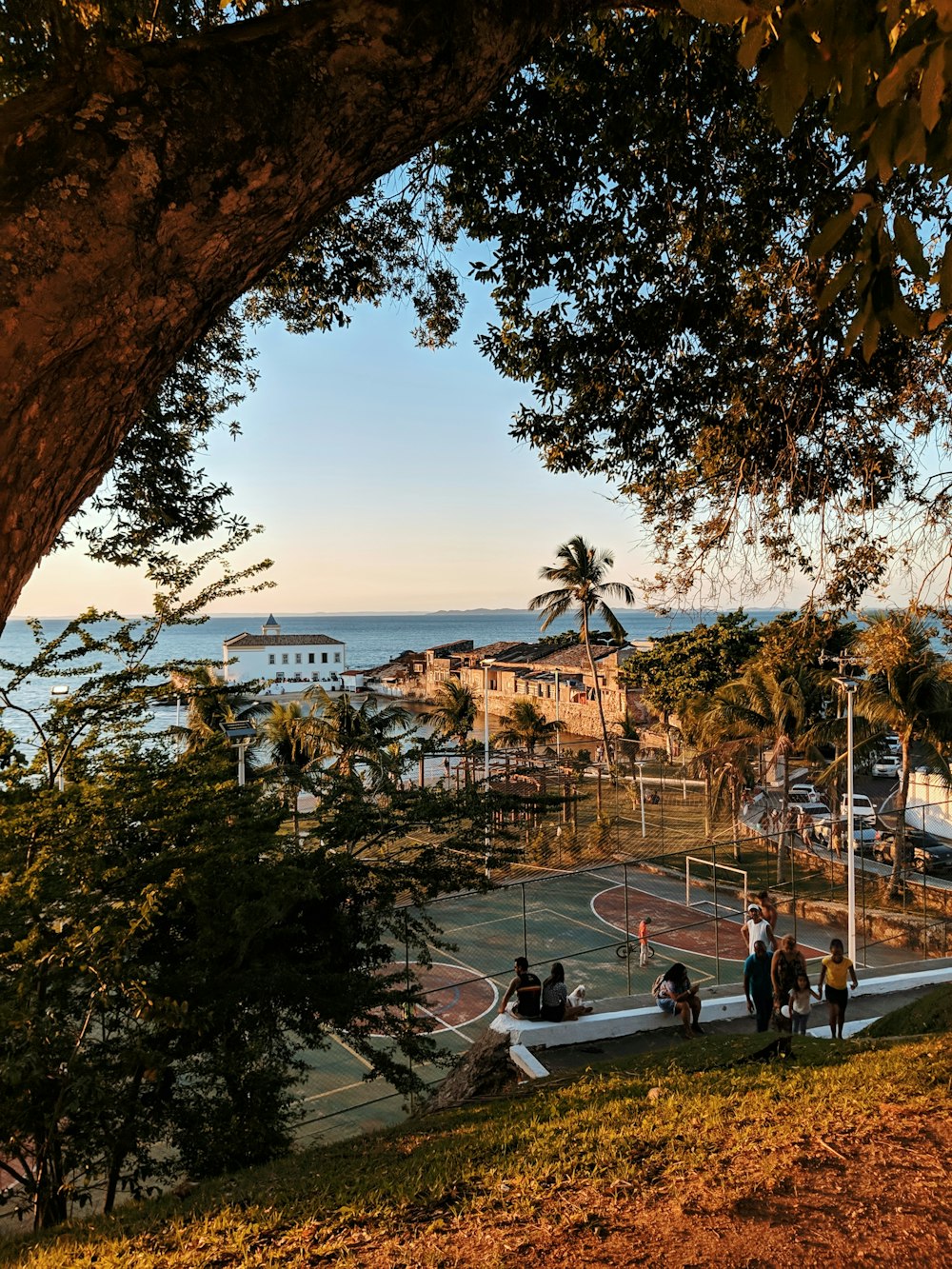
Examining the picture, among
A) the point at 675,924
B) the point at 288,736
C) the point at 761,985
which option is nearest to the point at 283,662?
the point at 288,736

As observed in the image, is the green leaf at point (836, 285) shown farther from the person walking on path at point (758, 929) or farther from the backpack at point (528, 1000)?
the person walking on path at point (758, 929)

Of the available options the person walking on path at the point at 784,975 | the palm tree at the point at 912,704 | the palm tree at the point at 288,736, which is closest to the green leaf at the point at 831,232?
the person walking on path at the point at 784,975

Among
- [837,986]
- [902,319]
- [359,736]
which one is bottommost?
[837,986]

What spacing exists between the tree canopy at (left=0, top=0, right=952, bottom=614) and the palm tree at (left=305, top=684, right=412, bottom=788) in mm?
5368

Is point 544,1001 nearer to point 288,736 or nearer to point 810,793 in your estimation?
point 288,736

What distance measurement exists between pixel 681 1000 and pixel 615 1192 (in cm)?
702

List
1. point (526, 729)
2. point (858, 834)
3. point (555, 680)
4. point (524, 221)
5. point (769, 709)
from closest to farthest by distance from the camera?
1. point (524, 221)
2. point (769, 709)
3. point (858, 834)
4. point (526, 729)
5. point (555, 680)

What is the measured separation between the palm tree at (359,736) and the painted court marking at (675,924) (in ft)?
28.6

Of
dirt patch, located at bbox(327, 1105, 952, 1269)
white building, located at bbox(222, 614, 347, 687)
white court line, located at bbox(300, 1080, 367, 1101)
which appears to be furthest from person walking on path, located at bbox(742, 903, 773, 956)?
white building, located at bbox(222, 614, 347, 687)

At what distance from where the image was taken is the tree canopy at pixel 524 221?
5.99ft

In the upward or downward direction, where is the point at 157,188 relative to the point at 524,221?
downward

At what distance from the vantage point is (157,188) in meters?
1.91

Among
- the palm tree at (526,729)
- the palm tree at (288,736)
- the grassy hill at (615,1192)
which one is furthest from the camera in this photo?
the palm tree at (526,729)

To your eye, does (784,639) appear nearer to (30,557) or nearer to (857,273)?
(857,273)
